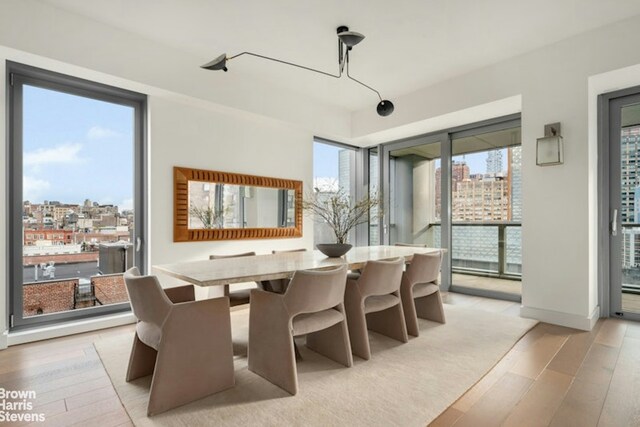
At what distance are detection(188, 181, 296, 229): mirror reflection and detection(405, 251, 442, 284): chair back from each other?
2.20 m

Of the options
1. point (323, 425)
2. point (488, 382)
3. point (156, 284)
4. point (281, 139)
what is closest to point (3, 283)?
point (156, 284)

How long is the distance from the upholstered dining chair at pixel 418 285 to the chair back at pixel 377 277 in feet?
1.52

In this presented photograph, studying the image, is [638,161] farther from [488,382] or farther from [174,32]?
[174,32]

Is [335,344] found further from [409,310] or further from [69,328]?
[69,328]

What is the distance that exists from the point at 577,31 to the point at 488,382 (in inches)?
127

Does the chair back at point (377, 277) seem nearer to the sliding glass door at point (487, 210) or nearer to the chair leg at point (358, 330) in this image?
the chair leg at point (358, 330)

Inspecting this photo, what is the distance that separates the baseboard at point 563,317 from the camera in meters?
3.17

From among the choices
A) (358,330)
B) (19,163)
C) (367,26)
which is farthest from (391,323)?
(19,163)

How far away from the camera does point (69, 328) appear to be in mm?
3102

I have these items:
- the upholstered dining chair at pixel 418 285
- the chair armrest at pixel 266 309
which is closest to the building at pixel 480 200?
the upholstered dining chair at pixel 418 285

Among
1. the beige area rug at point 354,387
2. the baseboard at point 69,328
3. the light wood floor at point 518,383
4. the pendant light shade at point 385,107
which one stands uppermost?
the pendant light shade at point 385,107

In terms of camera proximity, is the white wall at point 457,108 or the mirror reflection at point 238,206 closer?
the white wall at point 457,108

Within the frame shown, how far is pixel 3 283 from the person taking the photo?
280 centimetres

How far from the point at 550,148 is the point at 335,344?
2.82 metres
